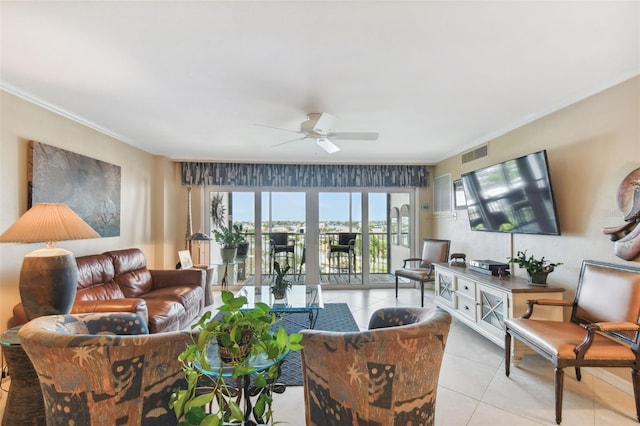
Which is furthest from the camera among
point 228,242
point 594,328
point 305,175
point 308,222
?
point 308,222

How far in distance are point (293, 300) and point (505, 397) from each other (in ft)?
6.67

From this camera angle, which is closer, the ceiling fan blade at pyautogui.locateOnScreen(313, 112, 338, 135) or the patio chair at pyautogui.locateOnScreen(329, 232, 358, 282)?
the ceiling fan blade at pyautogui.locateOnScreen(313, 112, 338, 135)

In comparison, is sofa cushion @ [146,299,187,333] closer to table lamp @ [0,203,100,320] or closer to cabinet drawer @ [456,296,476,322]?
table lamp @ [0,203,100,320]

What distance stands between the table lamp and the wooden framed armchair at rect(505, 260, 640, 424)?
328 centimetres

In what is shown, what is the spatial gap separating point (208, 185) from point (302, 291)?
9.14ft

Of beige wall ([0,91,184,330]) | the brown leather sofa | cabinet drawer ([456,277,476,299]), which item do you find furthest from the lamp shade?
cabinet drawer ([456,277,476,299])

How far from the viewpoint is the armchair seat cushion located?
1.88m

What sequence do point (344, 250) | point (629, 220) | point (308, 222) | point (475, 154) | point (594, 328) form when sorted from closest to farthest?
point (594, 328) < point (629, 220) < point (475, 154) < point (308, 222) < point (344, 250)

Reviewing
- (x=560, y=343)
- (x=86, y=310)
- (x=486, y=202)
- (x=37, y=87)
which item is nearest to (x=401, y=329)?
(x=560, y=343)

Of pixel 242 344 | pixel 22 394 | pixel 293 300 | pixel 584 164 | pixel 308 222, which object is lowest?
pixel 22 394

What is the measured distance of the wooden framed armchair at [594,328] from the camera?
1.87 meters

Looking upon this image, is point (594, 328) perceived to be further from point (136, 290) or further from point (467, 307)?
point (136, 290)

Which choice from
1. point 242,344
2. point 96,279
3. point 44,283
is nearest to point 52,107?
point 96,279

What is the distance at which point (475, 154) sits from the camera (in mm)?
4152
